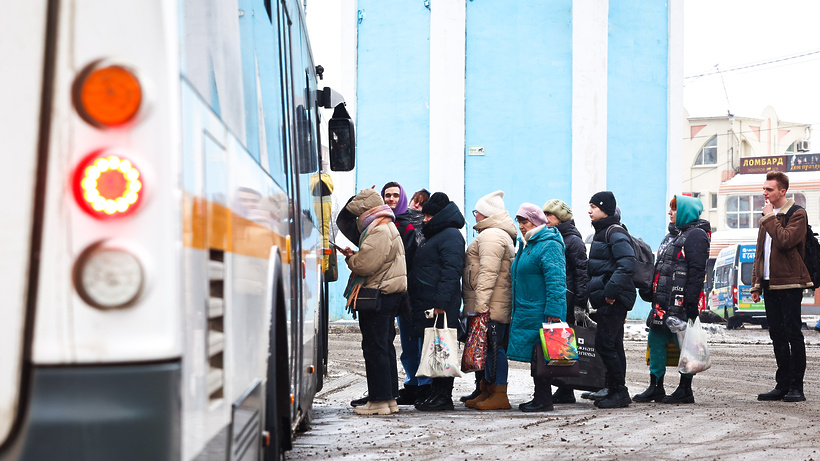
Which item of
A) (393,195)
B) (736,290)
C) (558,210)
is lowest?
(736,290)

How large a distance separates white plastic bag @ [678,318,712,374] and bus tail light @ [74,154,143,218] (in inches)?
313

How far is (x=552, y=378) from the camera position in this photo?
29.4 feet

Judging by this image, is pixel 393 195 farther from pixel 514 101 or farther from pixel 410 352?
pixel 514 101

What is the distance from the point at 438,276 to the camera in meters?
9.29

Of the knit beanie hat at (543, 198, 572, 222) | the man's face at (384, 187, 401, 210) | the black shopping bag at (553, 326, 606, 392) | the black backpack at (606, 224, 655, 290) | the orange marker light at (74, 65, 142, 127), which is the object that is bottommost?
the black shopping bag at (553, 326, 606, 392)

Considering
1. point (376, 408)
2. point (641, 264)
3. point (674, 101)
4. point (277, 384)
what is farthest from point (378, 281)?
point (674, 101)

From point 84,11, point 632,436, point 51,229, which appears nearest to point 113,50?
point 84,11

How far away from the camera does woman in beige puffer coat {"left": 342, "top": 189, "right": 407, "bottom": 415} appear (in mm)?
8672

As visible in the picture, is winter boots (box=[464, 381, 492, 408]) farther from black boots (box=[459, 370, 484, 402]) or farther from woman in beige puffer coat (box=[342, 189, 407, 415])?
woman in beige puffer coat (box=[342, 189, 407, 415])

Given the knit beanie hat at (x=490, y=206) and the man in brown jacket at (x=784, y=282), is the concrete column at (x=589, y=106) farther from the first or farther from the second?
the knit beanie hat at (x=490, y=206)

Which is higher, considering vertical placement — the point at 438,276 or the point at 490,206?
the point at 490,206

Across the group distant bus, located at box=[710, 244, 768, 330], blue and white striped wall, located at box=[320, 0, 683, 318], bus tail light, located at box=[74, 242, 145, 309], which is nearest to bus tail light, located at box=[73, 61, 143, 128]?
bus tail light, located at box=[74, 242, 145, 309]

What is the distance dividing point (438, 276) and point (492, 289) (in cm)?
50

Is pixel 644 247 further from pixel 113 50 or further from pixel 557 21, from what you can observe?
pixel 557 21
